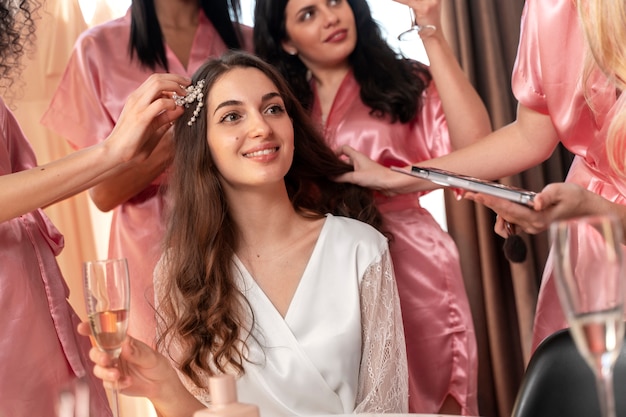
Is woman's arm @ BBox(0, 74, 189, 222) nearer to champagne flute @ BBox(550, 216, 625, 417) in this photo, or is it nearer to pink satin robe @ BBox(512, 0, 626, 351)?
pink satin robe @ BBox(512, 0, 626, 351)

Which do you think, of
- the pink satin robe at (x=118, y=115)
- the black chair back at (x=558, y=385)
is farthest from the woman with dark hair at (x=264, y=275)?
the black chair back at (x=558, y=385)

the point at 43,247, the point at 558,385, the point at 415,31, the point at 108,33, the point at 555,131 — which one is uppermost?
the point at 108,33

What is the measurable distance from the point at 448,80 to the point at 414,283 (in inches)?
20.7

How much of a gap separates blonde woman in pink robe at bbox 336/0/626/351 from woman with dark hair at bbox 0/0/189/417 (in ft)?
2.32

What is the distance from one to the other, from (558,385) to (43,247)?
45.6 inches

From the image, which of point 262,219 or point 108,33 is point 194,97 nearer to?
point 262,219

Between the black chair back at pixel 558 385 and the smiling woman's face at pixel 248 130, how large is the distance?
72 centimetres

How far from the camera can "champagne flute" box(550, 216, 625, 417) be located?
0.88m

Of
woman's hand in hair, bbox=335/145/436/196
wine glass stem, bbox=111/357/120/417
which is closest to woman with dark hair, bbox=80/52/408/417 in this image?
woman's hand in hair, bbox=335/145/436/196

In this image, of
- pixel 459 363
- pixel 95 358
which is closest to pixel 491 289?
pixel 459 363

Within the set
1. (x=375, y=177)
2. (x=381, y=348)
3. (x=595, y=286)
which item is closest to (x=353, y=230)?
(x=375, y=177)

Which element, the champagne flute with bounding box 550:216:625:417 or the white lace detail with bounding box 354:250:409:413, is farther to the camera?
the white lace detail with bounding box 354:250:409:413

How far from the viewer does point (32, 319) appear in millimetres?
1988

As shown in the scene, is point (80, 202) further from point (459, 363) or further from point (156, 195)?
point (459, 363)
